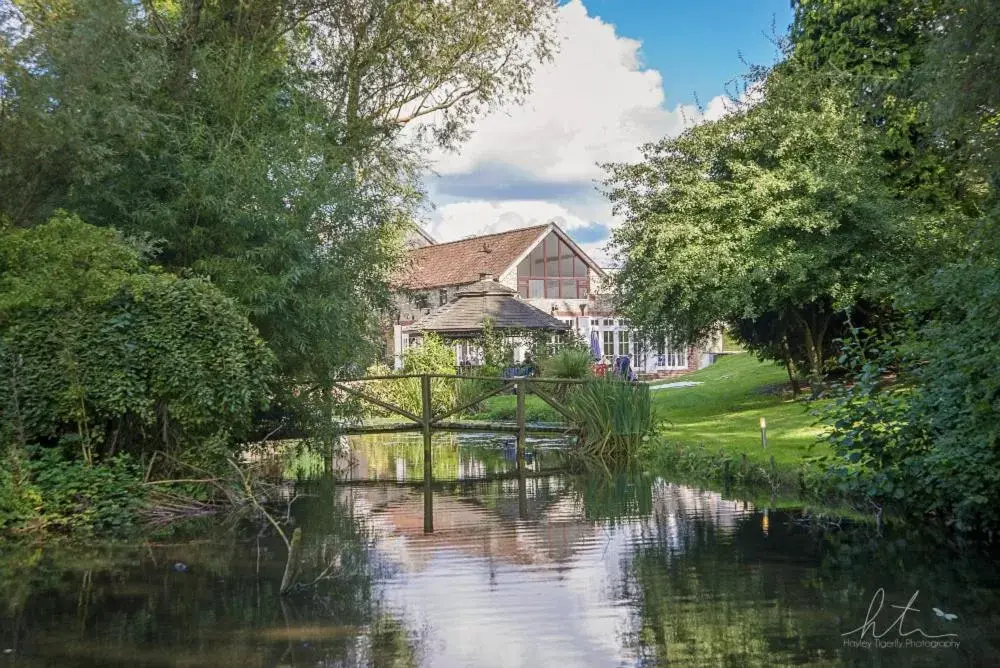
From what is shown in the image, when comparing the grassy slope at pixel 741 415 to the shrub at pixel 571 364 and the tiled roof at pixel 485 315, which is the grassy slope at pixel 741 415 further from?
the tiled roof at pixel 485 315

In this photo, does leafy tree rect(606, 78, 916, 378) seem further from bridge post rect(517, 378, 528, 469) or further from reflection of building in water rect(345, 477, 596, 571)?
reflection of building in water rect(345, 477, 596, 571)

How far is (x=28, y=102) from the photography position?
478 inches

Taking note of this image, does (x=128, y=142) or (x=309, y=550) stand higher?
(x=128, y=142)

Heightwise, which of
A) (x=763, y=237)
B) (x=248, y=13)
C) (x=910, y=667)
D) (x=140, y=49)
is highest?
(x=248, y=13)

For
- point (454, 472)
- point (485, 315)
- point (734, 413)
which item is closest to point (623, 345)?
point (485, 315)

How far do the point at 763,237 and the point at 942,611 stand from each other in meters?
12.8

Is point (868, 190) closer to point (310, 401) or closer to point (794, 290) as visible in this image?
point (794, 290)

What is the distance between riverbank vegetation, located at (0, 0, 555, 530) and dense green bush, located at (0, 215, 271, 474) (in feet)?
0.08

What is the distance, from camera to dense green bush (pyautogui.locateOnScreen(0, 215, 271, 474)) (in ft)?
37.3

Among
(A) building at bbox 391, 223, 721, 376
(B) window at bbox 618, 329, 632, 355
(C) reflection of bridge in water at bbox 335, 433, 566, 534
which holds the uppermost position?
(A) building at bbox 391, 223, 721, 376

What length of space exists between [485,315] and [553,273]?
49.4 ft

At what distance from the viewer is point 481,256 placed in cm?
4588

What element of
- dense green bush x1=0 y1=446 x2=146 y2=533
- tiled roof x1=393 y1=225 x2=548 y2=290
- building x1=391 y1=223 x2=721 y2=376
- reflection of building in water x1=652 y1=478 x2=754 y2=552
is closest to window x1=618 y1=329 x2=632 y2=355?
building x1=391 y1=223 x2=721 y2=376

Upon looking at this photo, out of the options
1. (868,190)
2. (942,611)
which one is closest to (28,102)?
(942,611)
